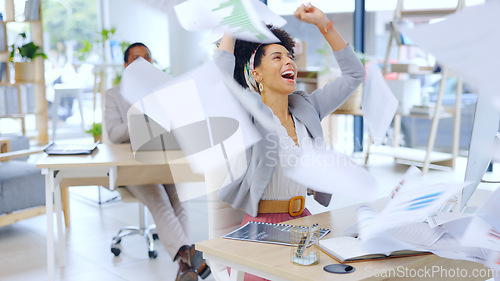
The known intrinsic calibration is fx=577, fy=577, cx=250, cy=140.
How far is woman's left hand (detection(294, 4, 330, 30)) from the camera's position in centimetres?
110

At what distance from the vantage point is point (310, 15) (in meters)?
1.14

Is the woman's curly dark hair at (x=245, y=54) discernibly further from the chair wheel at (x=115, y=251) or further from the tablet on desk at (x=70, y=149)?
the chair wheel at (x=115, y=251)

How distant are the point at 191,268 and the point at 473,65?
8.42 ft

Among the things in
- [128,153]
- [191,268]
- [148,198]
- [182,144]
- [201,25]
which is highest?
[201,25]

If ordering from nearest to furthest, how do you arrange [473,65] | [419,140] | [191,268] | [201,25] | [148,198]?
[473,65]
[201,25]
[191,268]
[148,198]
[419,140]

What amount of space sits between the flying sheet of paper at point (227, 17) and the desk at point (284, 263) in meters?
0.75

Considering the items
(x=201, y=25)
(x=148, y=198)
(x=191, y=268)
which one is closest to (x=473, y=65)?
(x=201, y=25)

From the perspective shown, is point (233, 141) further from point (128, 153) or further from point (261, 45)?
point (128, 153)

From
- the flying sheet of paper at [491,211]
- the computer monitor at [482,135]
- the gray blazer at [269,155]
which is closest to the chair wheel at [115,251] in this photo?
the gray blazer at [269,155]

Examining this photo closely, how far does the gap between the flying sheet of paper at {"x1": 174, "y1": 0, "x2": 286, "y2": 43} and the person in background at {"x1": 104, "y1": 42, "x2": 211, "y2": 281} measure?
87.3 inches

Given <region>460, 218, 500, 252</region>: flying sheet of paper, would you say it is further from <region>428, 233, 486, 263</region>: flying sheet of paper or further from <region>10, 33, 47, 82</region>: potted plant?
<region>10, 33, 47, 82</region>: potted plant

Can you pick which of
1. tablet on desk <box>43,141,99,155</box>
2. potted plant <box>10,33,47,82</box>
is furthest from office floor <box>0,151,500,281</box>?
potted plant <box>10,33,47,82</box>

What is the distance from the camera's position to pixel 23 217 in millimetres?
3846

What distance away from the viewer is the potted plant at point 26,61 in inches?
280
